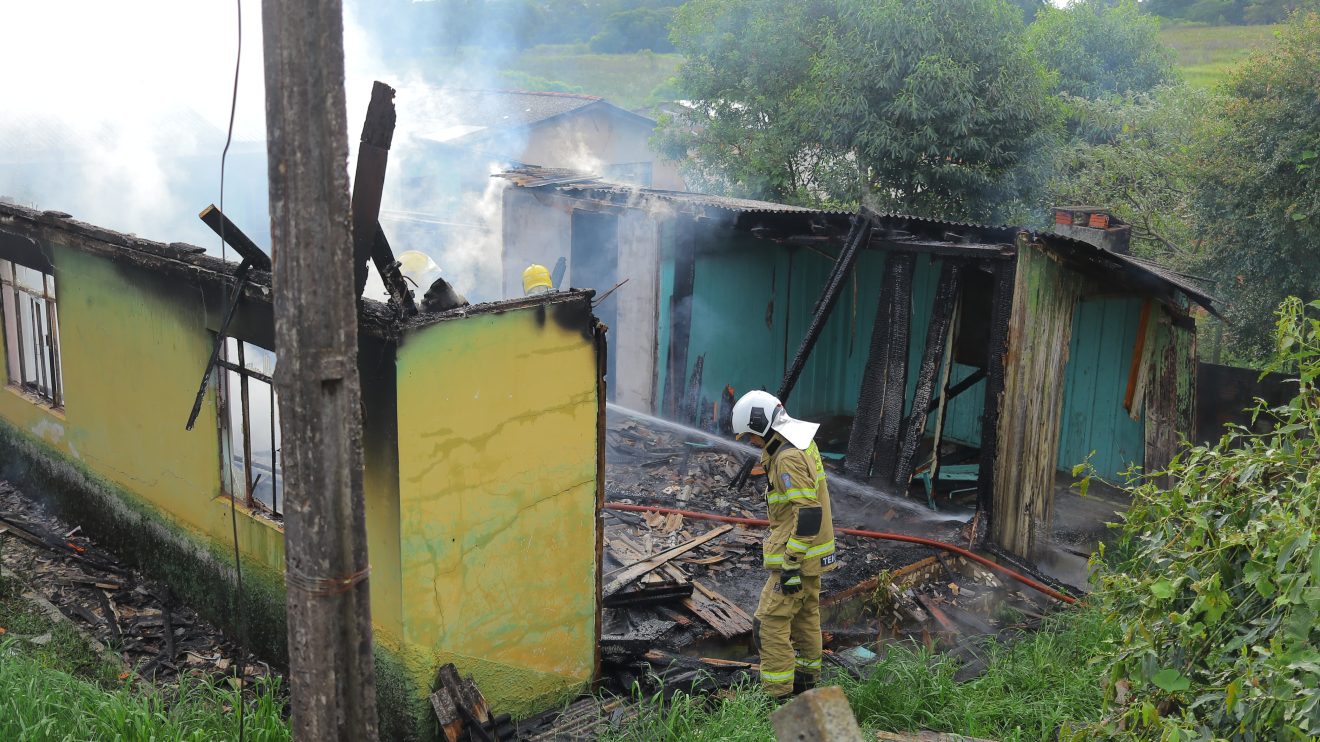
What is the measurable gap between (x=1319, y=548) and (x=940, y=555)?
589 cm

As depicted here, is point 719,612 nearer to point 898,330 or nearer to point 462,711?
point 462,711

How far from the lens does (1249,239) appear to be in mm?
12922

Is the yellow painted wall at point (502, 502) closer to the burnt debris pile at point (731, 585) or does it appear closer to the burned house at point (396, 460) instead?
the burned house at point (396, 460)

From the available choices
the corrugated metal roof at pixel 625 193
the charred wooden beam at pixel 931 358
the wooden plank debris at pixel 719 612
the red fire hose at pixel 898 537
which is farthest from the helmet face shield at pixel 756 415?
the corrugated metal roof at pixel 625 193

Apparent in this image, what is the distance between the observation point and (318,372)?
3025 millimetres

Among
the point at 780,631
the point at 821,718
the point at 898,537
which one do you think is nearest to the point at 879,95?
the point at 898,537

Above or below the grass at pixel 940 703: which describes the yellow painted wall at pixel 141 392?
above

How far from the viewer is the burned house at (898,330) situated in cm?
914

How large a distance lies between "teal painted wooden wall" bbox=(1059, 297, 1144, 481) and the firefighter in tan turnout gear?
6.40 metres

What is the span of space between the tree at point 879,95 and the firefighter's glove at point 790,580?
10.7 m

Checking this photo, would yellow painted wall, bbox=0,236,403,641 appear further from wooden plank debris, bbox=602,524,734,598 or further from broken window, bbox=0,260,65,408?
wooden plank debris, bbox=602,524,734,598

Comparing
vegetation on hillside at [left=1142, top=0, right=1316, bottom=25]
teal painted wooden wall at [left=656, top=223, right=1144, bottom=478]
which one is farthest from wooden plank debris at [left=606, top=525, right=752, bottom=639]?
vegetation on hillside at [left=1142, top=0, right=1316, bottom=25]

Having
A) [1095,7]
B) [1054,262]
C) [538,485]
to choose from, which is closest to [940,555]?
A: [1054,262]

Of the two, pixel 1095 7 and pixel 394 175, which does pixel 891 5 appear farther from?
pixel 1095 7
